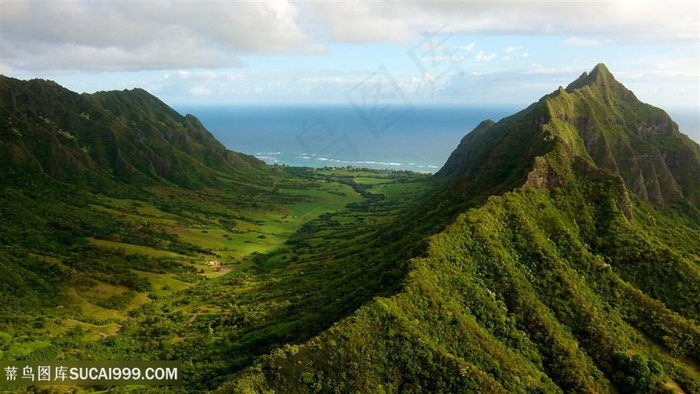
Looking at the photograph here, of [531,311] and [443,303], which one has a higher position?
[443,303]

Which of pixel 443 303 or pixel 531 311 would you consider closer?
pixel 443 303

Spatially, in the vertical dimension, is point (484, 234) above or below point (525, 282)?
above

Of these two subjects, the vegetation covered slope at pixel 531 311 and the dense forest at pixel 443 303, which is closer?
the vegetation covered slope at pixel 531 311

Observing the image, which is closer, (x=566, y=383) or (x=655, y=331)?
(x=566, y=383)

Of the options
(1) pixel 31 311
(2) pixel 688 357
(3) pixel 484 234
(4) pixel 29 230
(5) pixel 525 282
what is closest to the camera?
(2) pixel 688 357

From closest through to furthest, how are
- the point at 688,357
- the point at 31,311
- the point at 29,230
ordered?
the point at 688,357 → the point at 31,311 → the point at 29,230

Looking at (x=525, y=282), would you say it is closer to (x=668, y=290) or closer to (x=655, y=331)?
(x=655, y=331)

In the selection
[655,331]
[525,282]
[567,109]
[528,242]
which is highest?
[567,109]

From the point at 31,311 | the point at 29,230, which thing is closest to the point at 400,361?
the point at 31,311
